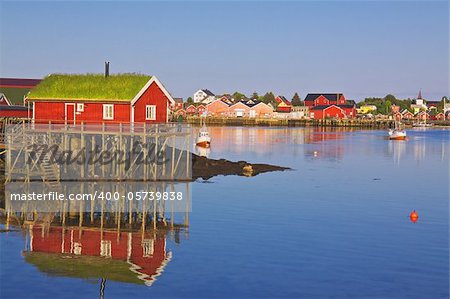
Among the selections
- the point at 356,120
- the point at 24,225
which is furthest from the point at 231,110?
the point at 24,225

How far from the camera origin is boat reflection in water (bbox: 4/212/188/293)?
23453mm

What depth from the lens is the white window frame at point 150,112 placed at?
4438cm

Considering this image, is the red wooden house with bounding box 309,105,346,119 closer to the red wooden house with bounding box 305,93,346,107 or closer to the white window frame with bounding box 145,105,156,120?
the red wooden house with bounding box 305,93,346,107

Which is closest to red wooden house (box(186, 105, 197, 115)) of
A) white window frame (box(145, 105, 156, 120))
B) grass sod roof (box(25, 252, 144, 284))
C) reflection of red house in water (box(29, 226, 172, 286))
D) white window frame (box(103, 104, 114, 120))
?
white window frame (box(145, 105, 156, 120))

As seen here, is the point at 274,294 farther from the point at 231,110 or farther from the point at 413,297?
the point at 231,110

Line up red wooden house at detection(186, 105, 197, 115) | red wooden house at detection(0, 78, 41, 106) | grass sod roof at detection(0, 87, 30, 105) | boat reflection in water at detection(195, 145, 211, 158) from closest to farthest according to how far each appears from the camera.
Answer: boat reflection in water at detection(195, 145, 211, 158)
grass sod roof at detection(0, 87, 30, 105)
red wooden house at detection(0, 78, 41, 106)
red wooden house at detection(186, 105, 197, 115)

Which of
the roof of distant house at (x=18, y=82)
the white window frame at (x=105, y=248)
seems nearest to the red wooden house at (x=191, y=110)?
the roof of distant house at (x=18, y=82)

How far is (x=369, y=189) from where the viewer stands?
47.7m

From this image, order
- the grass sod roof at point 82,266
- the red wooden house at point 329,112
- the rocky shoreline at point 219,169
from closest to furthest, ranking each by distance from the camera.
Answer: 1. the grass sod roof at point 82,266
2. the rocky shoreline at point 219,169
3. the red wooden house at point 329,112

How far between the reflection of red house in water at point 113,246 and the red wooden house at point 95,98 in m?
14.3

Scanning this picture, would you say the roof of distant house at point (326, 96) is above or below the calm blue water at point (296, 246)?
above

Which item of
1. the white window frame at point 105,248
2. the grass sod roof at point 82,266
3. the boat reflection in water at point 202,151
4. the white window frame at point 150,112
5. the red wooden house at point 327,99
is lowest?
the grass sod roof at point 82,266

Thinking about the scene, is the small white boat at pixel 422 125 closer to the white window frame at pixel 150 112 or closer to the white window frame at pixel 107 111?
the white window frame at pixel 150 112

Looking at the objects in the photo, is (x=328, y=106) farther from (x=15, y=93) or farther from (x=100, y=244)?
(x=100, y=244)
